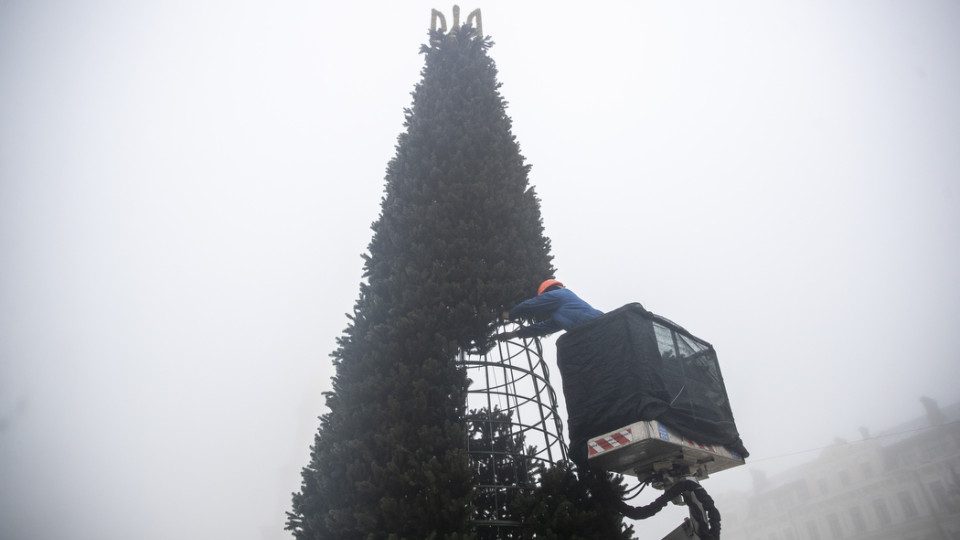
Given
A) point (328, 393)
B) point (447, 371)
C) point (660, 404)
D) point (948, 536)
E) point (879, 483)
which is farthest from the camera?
point (879, 483)

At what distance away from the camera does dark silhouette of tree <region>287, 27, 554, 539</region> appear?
4.59 metres

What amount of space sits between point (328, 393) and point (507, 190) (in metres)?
3.82

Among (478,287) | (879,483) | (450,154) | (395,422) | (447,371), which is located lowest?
(879,483)

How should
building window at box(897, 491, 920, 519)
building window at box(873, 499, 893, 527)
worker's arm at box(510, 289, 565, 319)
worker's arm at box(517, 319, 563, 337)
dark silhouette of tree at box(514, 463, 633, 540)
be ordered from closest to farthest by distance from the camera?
1. dark silhouette of tree at box(514, 463, 633, 540)
2. worker's arm at box(510, 289, 565, 319)
3. worker's arm at box(517, 319, 563, 337)
4. building window at box(897, 491, 920, 519)
5. building window at box(873, 499, 893, 527)

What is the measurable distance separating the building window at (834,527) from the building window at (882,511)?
4.18 m

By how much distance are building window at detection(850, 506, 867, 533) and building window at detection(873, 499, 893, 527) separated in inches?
57.3

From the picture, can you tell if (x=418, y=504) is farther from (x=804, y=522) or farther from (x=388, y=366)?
(x=804, y=522)

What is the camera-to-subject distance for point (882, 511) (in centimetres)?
4425

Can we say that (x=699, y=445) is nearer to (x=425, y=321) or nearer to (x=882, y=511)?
(x=425, y=321)

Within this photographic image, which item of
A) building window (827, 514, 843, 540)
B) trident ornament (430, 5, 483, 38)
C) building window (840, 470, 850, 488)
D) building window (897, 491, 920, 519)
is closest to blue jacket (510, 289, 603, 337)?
trident ornament (430, 5, 483, 38)

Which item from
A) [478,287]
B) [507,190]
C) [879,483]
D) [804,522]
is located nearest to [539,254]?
[507,190]

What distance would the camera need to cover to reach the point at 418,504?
4.47 m

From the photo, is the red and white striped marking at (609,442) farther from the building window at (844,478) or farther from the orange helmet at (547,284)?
the building window at (844,478)

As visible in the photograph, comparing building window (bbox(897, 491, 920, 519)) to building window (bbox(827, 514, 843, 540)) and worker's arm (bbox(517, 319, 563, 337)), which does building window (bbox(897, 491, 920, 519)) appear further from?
worker's arm (bbox(517, 319, 563, 337))
